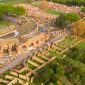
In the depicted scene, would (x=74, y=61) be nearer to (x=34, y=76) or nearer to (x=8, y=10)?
(x=34, y=76)

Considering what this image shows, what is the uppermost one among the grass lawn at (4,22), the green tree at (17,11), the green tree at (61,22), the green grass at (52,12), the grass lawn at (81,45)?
the green tree at (17,11)

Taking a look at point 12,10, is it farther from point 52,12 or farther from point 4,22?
point 52,12

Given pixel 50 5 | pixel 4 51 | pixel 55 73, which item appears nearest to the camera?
pixel 55 73

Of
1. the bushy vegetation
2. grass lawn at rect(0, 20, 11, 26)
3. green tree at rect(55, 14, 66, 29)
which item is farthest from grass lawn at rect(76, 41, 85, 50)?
grass lawn at rect(0, 20, 11, 26)

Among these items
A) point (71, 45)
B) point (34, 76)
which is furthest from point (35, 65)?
point (71, 45)

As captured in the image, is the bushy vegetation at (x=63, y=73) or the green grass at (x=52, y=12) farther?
the green grass at (x=52, y=12)

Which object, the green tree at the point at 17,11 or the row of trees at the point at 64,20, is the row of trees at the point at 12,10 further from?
the row of trees at the point at 64,20

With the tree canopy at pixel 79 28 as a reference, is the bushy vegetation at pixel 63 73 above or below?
below

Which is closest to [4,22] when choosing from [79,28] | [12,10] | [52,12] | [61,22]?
[12,10]

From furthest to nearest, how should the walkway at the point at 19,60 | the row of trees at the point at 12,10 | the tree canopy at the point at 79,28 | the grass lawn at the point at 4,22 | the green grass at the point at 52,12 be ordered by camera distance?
1. the green grass at the point at 52,12
2. the row of trees at the point at 12,10
3. the grass lawn at the point at 4,22
4. the tree canopy at the point at 79,28
5. the walkway at the point at 19,60

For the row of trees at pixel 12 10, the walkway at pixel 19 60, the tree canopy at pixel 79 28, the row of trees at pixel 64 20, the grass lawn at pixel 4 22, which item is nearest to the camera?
the walkway at pixel 19 60

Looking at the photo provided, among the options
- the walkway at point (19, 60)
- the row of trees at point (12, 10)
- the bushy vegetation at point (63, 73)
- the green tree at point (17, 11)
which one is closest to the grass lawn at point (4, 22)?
the row of trees at point (12, 10)
